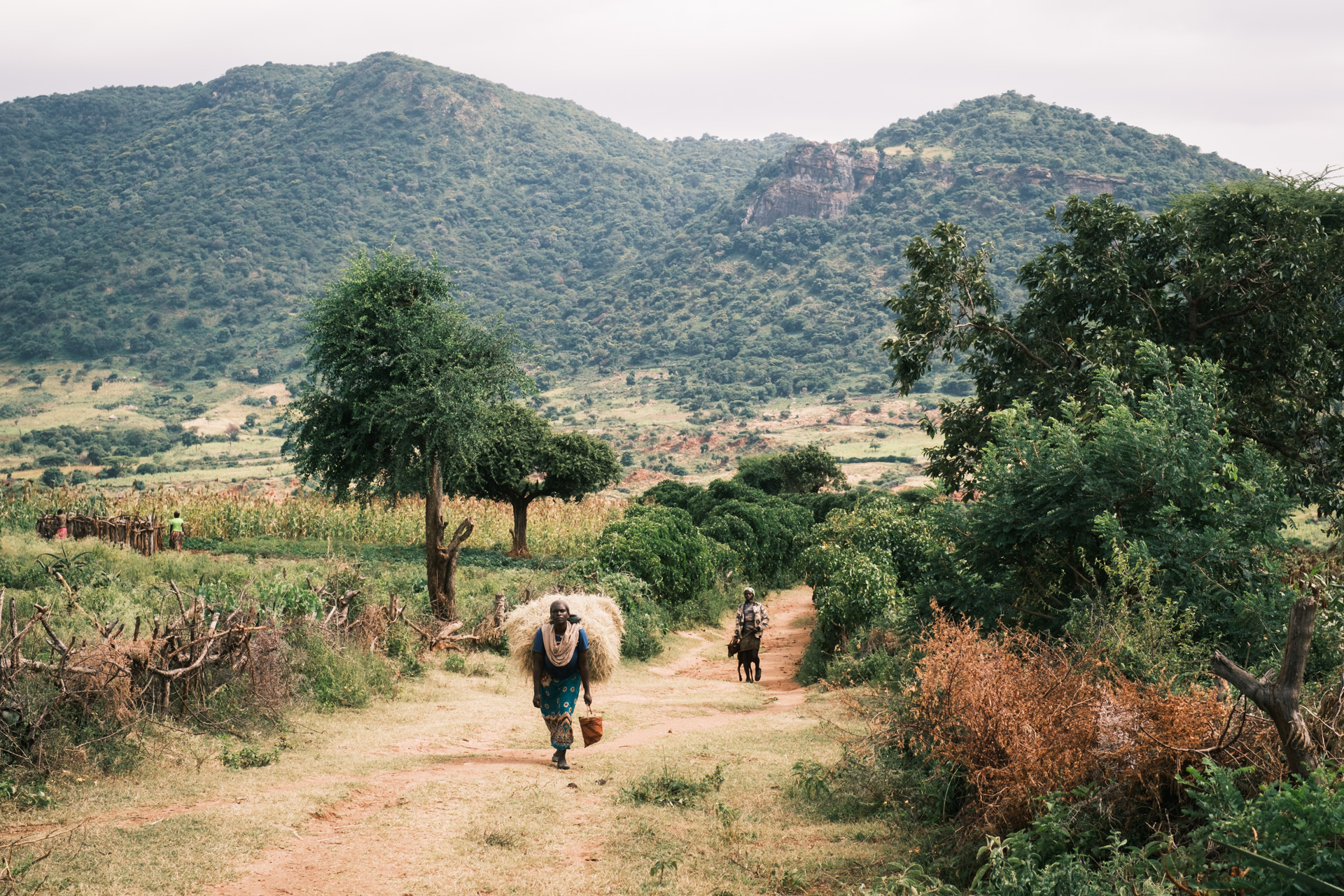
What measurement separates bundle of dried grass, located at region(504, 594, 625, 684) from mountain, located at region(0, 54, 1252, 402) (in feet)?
314

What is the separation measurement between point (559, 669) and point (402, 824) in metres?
2.21

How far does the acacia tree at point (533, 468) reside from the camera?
2808 centimetres

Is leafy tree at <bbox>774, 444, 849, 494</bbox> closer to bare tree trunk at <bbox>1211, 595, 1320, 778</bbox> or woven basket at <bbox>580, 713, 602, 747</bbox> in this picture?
woven basket at <bbox>580, 713, 602, 747</bbox>

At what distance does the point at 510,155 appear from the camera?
191250mm

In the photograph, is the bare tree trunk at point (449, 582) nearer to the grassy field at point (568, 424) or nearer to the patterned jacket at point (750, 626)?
the patterned jacket at point (750, 626)

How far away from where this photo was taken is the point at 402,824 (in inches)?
257

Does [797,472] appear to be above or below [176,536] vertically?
below

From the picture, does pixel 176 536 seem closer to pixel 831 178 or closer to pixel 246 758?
pixel 246 758

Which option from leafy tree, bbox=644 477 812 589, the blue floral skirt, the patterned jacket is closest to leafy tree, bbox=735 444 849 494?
leafy tree, bbox=644 477 812 589

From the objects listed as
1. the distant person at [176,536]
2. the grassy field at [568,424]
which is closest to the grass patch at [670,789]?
the distant person at [176,536]

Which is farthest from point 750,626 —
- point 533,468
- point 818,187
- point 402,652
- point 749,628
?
point 818,187

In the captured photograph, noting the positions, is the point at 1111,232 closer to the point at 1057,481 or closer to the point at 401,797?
the point at 1057,481

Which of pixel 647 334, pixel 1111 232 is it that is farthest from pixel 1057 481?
pixel 647 334

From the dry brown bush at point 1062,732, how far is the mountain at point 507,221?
98.4m
